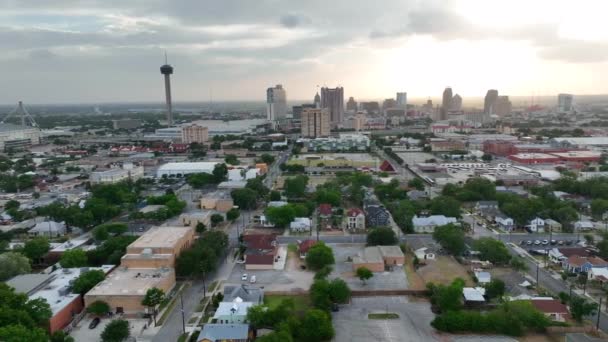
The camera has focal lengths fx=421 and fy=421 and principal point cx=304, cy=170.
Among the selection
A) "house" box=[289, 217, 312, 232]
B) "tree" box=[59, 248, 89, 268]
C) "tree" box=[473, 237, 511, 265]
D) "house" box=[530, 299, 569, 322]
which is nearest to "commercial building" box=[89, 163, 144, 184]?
"tree" box=[59, 248, 89, 268]

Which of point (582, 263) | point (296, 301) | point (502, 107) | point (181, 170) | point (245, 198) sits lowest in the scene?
point (296, 301)

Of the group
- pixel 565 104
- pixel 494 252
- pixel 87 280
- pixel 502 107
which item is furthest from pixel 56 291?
pixel 565 104

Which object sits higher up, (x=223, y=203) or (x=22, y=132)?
(x=22, y=132)

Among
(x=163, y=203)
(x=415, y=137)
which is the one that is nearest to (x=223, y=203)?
(x=163, y=203)

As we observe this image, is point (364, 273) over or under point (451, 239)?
under

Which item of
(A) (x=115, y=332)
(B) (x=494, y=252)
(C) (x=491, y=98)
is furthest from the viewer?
(C) (x=491, y=98)

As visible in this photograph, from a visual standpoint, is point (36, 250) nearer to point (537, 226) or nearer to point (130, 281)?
point (130, 281)

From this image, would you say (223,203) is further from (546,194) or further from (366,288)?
(546,194)
